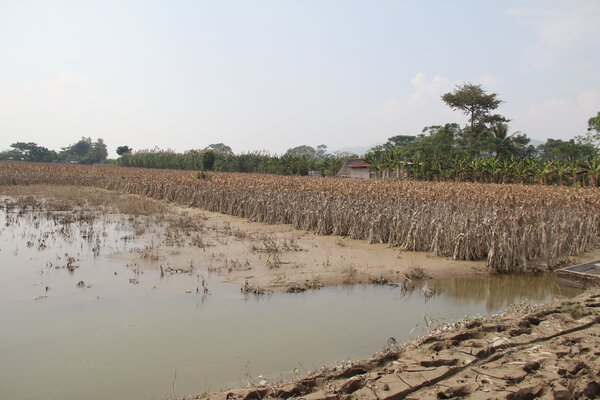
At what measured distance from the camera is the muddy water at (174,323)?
4785mm

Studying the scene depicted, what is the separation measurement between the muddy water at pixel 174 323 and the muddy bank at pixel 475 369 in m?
0.73

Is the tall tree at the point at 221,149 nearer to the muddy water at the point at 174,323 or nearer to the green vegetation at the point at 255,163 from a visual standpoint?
the green vegetation at the point at 255,163

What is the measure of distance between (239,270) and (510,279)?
18.0ft

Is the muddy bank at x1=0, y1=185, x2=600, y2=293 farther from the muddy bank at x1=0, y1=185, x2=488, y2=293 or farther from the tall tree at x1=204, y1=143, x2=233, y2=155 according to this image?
the tall tree at x1=204, y1=143, x2=233, y2=155

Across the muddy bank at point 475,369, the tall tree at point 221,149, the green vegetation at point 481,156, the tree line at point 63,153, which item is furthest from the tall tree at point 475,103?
the tree line at point 63,153

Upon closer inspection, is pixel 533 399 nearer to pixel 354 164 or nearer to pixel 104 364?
pixel 104 364

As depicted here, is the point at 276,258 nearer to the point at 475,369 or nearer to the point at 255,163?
the point at 475,369

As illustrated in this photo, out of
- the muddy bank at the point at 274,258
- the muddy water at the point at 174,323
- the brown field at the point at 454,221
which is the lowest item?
the muddy water at the point at 174,323

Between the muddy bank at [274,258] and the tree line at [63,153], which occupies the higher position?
the tree line at [63,153]

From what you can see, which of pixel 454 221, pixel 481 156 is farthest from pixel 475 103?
pixel 454 221

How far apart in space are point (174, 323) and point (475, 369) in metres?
3.97

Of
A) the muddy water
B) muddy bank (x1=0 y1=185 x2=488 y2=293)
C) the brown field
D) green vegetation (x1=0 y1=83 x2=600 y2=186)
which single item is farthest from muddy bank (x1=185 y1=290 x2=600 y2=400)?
green vegetation (x1=0 y1=83 x2=600 y2=186)

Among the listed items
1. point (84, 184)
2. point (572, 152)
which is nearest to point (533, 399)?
point (84, 184)

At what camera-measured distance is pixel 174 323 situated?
6.36 meters
